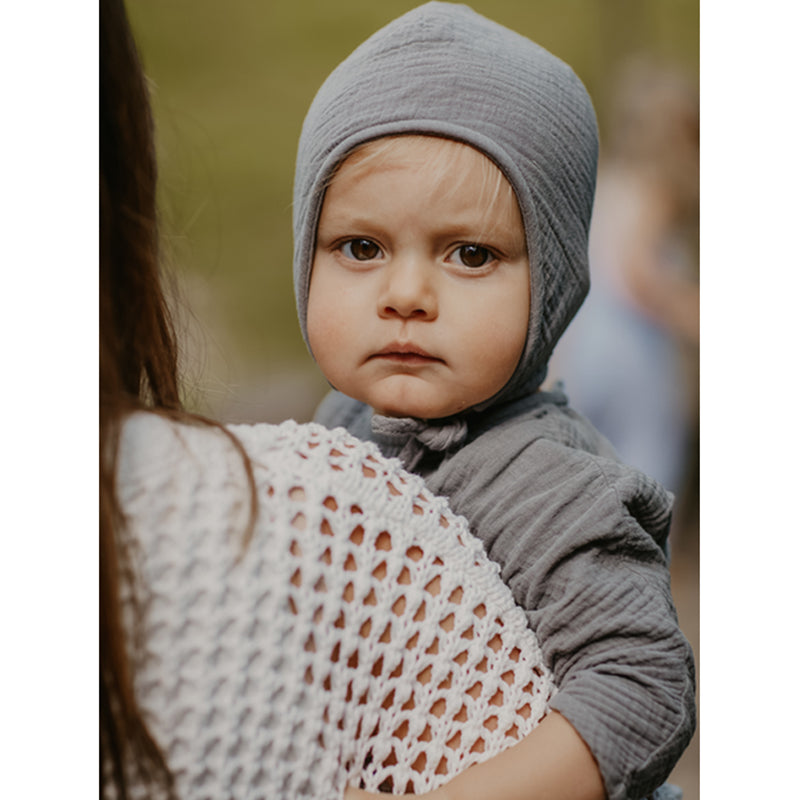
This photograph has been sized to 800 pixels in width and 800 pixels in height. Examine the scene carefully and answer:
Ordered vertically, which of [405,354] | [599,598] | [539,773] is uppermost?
[405,354]

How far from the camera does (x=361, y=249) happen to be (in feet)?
3.39

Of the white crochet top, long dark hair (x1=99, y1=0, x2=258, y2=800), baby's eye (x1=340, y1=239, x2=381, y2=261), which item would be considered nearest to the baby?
baby's eye (x1=340, y1=239, x2=381, y2=261)

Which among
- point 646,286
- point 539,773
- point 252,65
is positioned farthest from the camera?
point 646,286

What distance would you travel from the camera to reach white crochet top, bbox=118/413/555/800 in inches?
27.0

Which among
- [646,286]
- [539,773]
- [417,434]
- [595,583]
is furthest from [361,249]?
[646,286]

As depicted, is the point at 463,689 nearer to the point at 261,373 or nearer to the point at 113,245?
the point at 113,245

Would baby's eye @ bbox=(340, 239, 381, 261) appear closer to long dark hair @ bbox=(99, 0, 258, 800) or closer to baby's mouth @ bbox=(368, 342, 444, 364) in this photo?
baby's mouth @ bbox=(368, 342, 444, 364)

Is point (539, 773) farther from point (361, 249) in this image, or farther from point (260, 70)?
point (260, 70)

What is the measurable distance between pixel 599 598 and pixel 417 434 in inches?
11.5

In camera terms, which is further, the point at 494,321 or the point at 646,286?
the point at 646,286

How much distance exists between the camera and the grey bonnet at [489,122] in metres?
0.99

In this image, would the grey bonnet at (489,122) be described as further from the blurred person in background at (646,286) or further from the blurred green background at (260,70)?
the blurred person in background at (646,286)

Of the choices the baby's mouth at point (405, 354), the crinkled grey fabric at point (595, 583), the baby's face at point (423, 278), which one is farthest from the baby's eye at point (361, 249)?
the crinkled grey fabric at point (595, 583)

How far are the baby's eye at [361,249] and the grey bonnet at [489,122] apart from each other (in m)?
0.06
